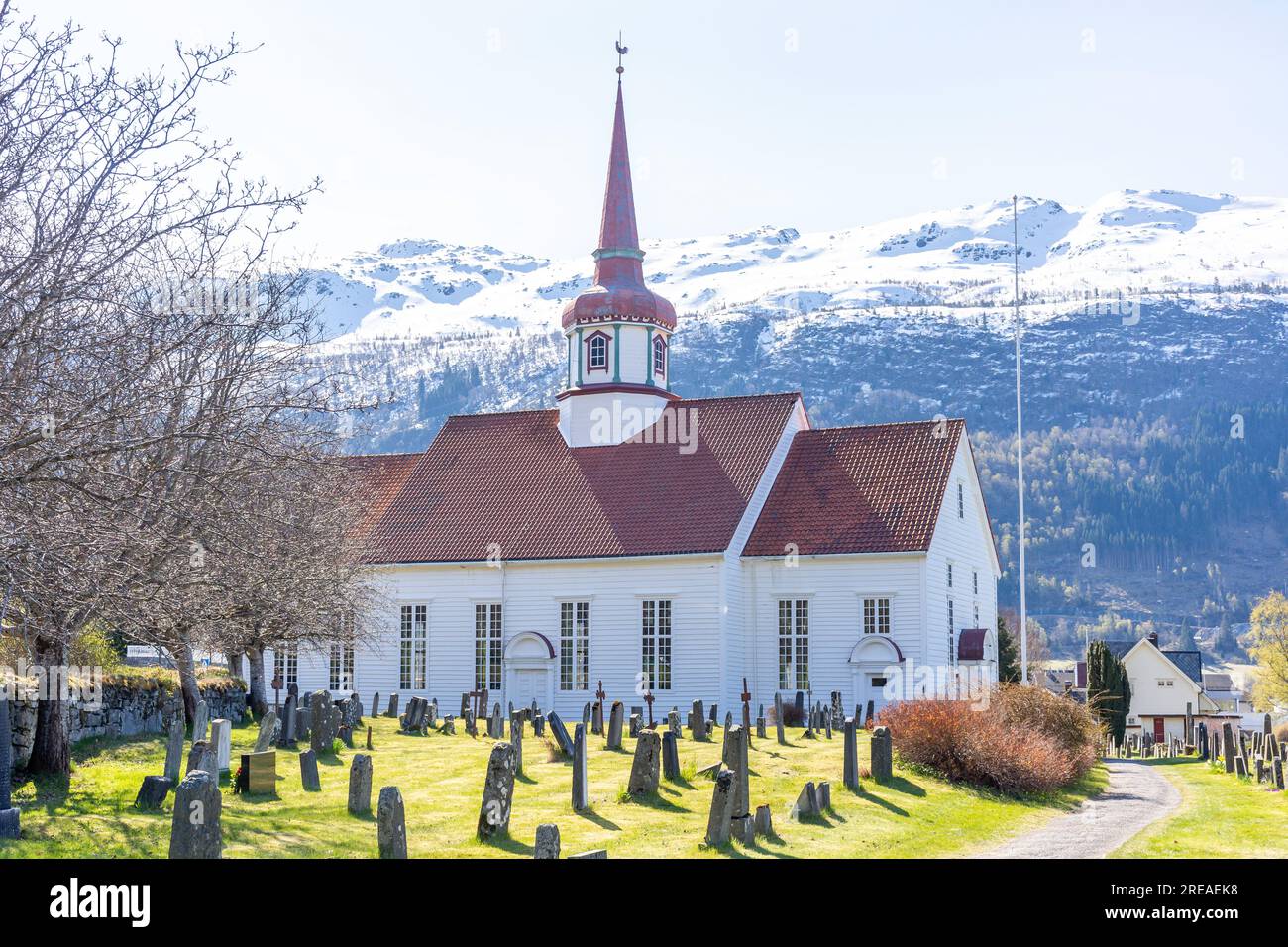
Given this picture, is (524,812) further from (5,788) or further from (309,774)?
(5,788)

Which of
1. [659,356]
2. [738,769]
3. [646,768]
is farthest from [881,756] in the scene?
[659,356]

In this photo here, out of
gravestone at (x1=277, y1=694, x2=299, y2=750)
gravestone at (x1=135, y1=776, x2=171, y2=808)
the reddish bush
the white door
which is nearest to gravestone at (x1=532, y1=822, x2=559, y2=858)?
gravestone at (x1=135, y1=776, x2=171, y2=808)

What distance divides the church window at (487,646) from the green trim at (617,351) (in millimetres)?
9429

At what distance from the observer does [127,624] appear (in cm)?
2150

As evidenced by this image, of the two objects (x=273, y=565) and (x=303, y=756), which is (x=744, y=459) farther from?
(x=303, y=756)

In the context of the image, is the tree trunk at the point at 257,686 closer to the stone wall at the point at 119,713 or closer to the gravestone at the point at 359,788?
the stone wall at the point at 119,713

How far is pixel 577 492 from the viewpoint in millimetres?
46938

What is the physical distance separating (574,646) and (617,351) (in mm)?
11233

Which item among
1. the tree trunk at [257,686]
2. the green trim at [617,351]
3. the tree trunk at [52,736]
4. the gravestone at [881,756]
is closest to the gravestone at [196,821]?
the tree trunk at [52,736]

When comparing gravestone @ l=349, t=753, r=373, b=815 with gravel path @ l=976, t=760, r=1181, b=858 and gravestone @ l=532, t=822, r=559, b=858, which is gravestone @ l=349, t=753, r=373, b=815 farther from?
gravel path @ l=976, t=760, r=1181, b=858

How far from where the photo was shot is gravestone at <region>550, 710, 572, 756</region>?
2562 cm

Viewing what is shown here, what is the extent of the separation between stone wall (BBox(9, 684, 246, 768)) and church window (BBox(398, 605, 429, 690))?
10.8m
